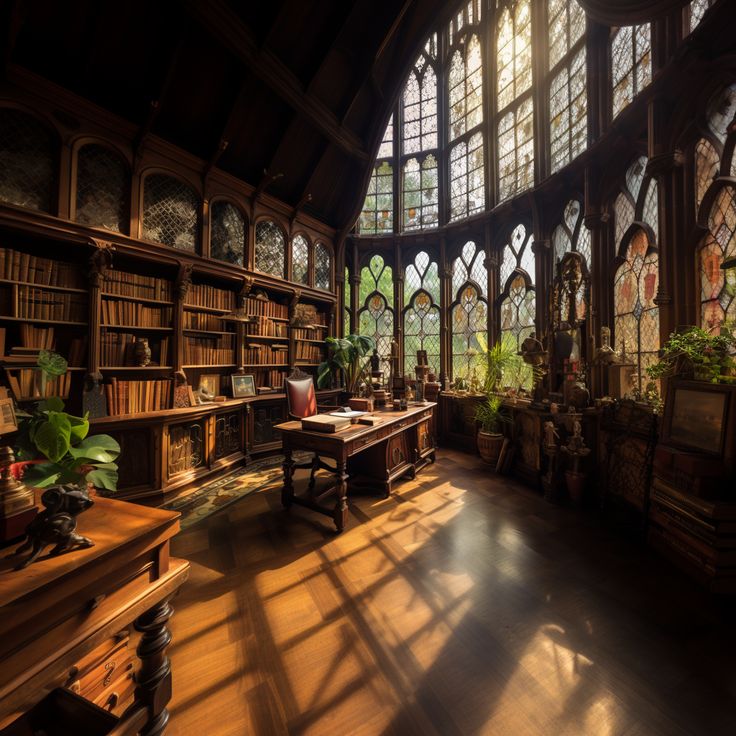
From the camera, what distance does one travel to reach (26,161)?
10.0 ft

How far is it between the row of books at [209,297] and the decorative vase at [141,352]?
736mm

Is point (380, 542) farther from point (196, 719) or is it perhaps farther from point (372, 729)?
point (196, 719)

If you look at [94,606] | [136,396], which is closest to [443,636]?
[94,606]

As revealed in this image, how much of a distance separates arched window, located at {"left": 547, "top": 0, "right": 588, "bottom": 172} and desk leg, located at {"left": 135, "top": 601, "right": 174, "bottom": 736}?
5.80 m

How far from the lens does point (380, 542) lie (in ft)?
8.84

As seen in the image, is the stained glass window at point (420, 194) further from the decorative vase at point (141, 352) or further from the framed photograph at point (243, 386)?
the decorative vase at point (141, 352)

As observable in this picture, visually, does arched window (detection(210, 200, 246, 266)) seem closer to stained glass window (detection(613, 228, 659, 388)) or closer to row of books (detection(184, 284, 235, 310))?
row of books (detection(184, 284, 235, 310))

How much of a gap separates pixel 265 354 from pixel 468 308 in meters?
3.71

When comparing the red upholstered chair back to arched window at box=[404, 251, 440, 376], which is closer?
the red upholstered chair back

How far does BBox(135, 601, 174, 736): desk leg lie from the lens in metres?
0.98

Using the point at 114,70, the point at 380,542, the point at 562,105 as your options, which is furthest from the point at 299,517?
the point at 562,105

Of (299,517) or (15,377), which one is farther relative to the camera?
(299,517)

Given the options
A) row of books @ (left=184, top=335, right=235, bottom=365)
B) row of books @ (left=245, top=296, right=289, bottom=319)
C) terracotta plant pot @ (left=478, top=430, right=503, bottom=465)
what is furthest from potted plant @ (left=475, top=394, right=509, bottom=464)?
row of books @ (left=184, top=335, right=235, bottom=365)

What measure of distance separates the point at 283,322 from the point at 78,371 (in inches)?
105
